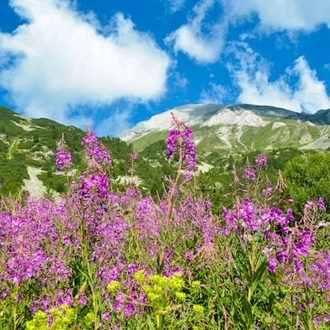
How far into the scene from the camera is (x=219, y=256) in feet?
20.6

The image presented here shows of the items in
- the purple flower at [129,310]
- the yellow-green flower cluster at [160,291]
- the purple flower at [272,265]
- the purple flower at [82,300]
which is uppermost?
the purple flower at [272,265]

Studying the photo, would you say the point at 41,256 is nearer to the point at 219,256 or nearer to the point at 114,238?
the point at 114,238

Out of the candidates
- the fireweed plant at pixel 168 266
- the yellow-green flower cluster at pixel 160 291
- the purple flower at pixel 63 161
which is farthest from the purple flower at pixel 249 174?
the yellow-green flower cluster at pixel 160 291

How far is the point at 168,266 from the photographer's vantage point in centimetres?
671

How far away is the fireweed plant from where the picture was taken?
13.1 feet

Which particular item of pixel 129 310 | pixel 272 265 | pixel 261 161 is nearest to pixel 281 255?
pixel 272 265

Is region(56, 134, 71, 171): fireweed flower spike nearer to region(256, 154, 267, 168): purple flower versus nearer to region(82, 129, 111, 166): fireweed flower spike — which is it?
region(82, 129, 111, 166): fireweed flower spike

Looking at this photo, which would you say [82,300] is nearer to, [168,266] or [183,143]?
[168,266]

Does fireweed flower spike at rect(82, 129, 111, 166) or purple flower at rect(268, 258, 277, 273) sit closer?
purple flower at rect(268, 258, 277, 273)

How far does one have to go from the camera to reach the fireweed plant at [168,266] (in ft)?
13.1

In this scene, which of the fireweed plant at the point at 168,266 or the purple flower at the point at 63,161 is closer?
the fireweed plant at the point at 168,266

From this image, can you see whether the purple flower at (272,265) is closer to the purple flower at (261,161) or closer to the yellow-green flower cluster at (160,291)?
the yellow-green flower cluster at (160,291)

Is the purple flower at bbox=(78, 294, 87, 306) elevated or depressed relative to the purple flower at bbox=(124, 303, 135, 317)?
elevated

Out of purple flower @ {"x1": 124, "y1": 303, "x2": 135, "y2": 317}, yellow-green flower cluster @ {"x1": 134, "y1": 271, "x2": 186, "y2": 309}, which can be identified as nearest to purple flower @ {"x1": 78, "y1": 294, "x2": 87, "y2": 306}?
purple flower @ {"x1": 124, "y1": 303, "x2": 135, "y2": 317}
